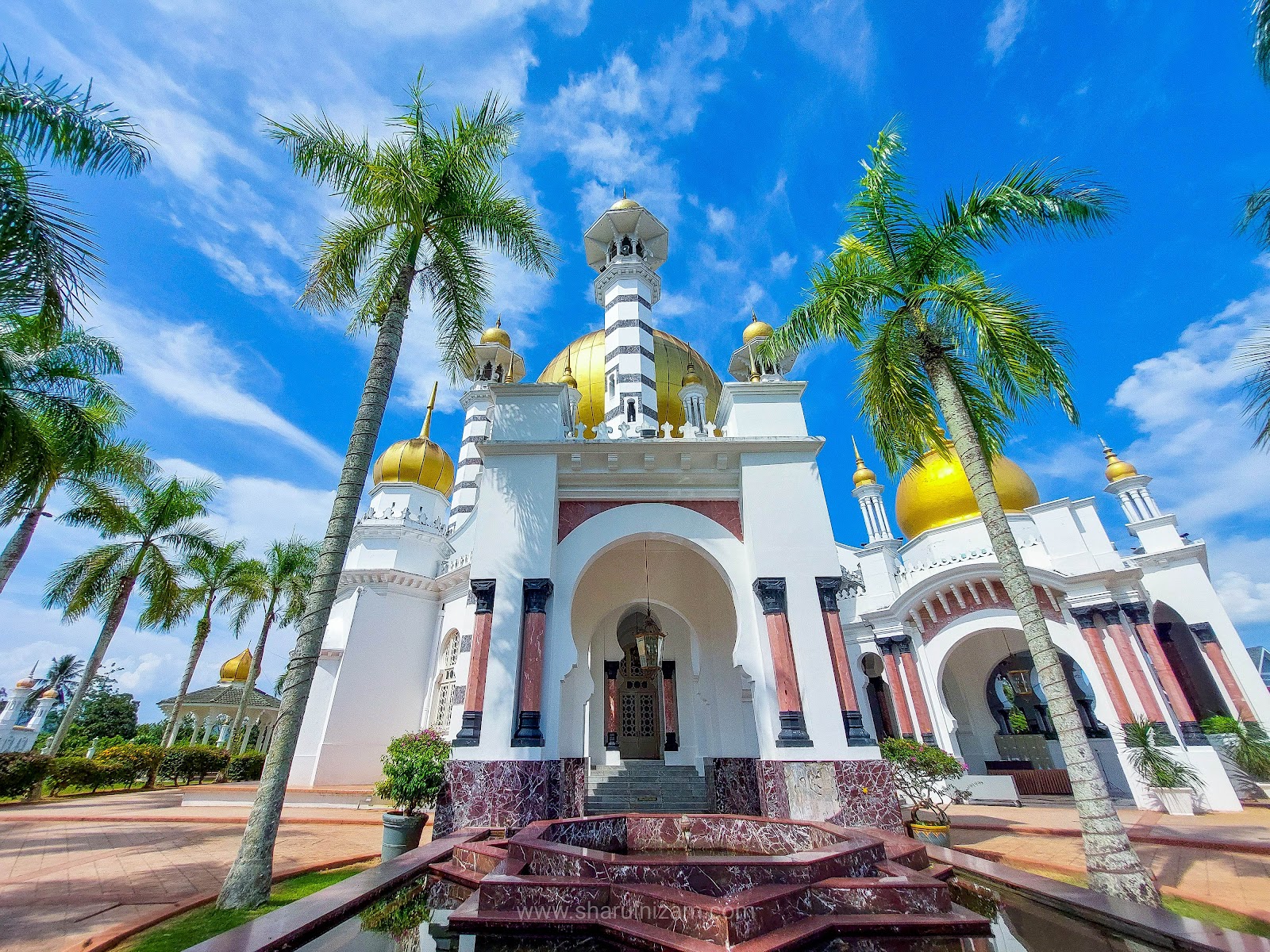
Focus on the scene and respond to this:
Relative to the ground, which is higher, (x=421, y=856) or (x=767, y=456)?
(x=767, y=456)

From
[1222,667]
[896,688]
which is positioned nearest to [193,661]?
[896,688]

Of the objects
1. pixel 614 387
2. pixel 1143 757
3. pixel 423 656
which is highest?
pixel 614 387

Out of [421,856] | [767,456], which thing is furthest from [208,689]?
[767,456]

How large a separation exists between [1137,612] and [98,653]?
30820 mm

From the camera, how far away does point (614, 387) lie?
1812 centimetres

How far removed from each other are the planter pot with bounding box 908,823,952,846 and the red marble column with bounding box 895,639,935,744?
9.80 metres

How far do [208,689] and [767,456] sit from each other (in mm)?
35196

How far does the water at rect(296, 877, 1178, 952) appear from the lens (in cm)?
451

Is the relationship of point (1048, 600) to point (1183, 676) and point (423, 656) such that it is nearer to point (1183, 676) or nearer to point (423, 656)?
point (1183, 676)

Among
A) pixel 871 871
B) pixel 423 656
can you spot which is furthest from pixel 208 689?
pixel 871 871

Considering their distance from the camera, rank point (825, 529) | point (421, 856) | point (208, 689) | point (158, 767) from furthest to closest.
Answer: point (208, 689), point (158, 767), point (825, 529), point (421, 856)

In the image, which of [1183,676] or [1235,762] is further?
[1183,676]

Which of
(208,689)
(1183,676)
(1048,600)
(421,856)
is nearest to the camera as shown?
(421,856)

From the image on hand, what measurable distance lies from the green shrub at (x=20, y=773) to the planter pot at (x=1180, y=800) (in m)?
30.0
